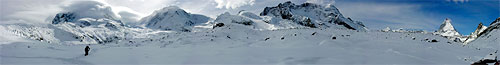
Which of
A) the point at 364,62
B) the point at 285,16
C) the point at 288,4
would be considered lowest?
the point at 364,62

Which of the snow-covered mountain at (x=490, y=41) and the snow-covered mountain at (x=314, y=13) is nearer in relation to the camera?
the snow-covered mountain at (x=490, y=41)

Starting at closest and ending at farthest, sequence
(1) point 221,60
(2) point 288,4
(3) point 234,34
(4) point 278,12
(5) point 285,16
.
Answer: (1) point 221,60 → (3) point 234,34 → (5) point 285,16 → (4) point 278,12 → (2) point 288,4

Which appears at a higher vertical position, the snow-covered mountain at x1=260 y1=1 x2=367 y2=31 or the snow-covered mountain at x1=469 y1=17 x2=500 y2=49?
the snow-covered mountain at x1=260 y1=1 x2=367 y2=31

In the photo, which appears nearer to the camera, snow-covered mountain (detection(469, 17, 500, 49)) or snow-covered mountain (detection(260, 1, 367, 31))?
snow-covered mountain (detection(469, 17, 500, 49))

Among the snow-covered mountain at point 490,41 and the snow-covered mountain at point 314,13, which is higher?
the snow-covered mountain at point 314,13

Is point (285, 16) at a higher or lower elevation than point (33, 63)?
higher

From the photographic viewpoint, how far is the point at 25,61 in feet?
36.3

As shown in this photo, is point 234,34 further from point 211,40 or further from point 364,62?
point 364,62

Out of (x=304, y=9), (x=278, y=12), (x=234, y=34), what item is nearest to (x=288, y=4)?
(x=304, y=9)

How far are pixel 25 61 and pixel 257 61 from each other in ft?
31.1

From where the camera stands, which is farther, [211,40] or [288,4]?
[288,4]

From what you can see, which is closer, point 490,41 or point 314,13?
point 490,41

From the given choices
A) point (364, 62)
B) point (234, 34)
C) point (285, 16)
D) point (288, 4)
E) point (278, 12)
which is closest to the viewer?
point (364, 62)

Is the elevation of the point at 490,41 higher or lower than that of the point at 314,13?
lower
